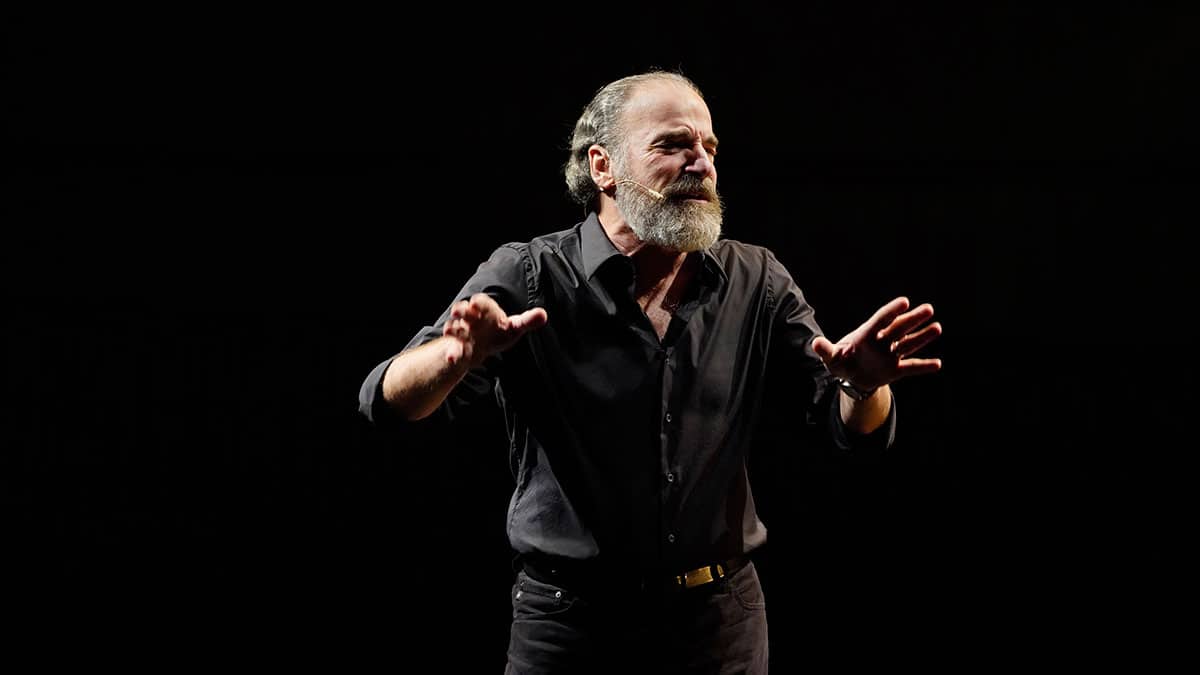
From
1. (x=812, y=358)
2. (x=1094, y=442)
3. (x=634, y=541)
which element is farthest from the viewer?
(x=1094, y=442)

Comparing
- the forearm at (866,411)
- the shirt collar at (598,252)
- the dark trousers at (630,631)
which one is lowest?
the dark trousers at (630,631)

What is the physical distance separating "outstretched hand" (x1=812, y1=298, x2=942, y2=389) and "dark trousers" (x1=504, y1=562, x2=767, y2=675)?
43 centimetres

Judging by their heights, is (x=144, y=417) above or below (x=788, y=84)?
below

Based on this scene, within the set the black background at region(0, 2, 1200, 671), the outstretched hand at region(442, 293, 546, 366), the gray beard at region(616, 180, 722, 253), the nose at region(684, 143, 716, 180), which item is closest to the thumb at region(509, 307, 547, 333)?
the outstretched hand at region(442, 293, 546, 366)

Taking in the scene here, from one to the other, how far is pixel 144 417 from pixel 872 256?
6.87ft

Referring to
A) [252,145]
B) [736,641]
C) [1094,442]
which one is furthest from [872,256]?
[252,145]

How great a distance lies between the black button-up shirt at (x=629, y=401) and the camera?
4.68 ft

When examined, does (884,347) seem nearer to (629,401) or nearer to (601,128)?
(629,401)

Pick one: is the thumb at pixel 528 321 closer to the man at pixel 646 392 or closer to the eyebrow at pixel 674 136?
the man at pixel 646 392

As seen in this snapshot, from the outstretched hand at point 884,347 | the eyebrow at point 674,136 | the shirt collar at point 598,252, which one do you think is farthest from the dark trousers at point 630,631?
the eyebrow at point 674,136

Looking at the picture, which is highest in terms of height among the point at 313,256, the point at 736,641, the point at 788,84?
the point at 788,84

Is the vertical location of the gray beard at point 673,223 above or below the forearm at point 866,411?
above

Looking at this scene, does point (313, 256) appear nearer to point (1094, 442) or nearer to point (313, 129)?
point (313, 129)

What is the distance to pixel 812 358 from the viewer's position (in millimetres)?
1542
